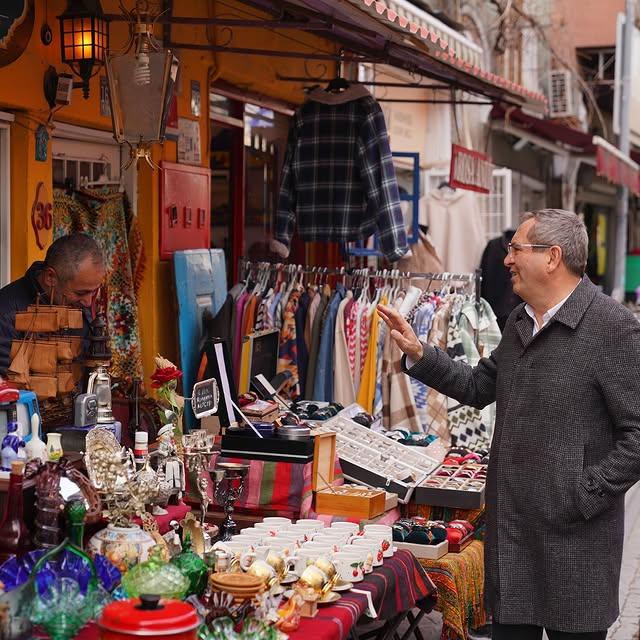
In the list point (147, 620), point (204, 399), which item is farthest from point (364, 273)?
point (147, 620)

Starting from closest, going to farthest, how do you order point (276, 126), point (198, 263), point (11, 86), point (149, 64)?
point (149, 64), point (11, 86), point (198, 263), point (276, 126)

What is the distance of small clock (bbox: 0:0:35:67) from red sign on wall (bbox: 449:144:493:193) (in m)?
5.18

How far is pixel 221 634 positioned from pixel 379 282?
4865 mm

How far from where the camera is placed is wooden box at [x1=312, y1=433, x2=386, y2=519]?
5312mm

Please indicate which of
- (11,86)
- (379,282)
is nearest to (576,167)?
(379,282)

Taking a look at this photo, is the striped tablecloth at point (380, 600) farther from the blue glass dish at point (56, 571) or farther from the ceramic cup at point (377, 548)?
the blue glass dish at point (56, 571)

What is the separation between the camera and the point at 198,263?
7.63 meters

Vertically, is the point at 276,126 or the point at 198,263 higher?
the point at 276,126

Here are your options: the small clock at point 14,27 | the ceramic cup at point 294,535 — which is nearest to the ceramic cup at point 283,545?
the ceramic cup at point 294,535

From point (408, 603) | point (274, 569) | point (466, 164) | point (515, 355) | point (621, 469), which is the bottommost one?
point (408, 603)

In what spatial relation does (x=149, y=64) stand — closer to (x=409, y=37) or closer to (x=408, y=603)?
(x=409, y=37)

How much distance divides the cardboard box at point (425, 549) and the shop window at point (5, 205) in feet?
8.73

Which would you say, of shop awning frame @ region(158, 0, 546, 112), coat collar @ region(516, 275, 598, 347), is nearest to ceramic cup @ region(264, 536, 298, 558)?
coat collar @ region(516, 275, 598, 347)

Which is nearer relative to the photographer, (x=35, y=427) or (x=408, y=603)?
(x=35, y=427)
